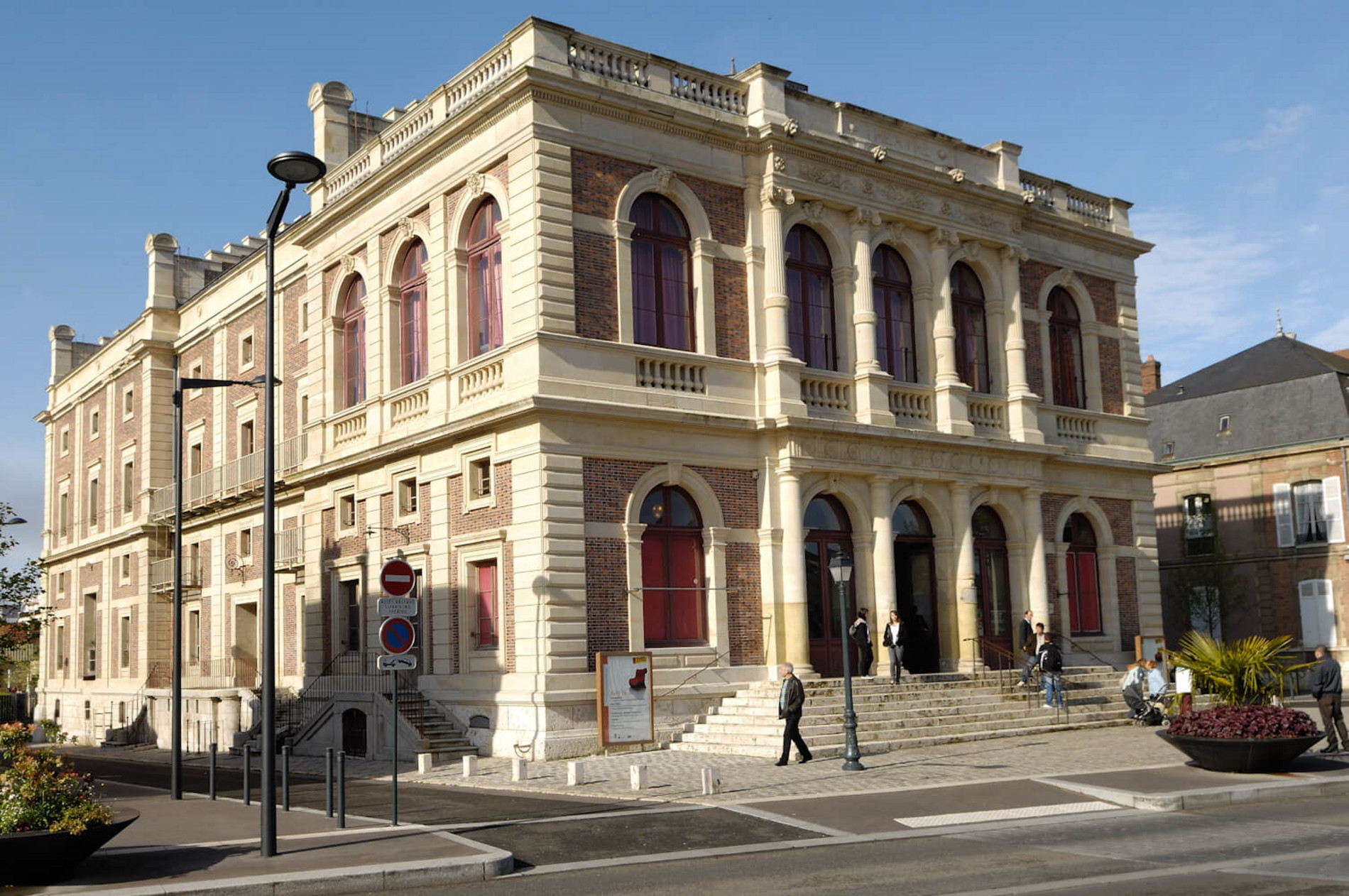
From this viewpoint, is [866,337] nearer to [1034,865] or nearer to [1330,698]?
[1330,698]

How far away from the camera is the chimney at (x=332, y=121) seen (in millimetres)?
34125

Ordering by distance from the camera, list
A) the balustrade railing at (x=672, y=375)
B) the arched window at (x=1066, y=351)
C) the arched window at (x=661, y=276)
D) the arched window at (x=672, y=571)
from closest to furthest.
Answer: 1. the arched window at (x=672, y=571)
2. the balustrade railing at (x=672, y=375)
3. the arched window at (x=661, y=276)
4. the arched window at (x=1066, y=351)

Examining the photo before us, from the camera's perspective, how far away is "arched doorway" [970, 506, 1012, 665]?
29.8 metres

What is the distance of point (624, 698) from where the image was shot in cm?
2303

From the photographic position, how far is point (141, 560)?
41.8 meters

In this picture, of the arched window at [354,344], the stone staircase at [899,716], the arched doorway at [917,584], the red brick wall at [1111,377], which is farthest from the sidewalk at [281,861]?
the red brick wall at [1111,377]

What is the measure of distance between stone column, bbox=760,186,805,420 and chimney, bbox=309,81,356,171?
12.8 meters

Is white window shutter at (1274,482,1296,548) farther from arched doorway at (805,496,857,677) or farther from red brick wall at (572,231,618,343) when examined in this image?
red brick wall at (572,231,618,343)

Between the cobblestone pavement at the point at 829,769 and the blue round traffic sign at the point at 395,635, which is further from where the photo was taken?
the cobblestone pavement at the point at 829,769

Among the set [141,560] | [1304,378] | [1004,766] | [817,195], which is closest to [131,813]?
[1004,766]

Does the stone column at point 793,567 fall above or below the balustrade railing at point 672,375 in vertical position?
below

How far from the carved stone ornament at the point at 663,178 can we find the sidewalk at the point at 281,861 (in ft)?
46.8

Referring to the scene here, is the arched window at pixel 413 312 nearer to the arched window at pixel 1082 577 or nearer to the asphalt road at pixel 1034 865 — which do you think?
the asphalt road at pixel 1034 865

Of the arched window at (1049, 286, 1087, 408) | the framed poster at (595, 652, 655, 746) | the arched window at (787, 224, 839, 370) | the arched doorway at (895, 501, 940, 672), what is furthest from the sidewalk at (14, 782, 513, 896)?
the arched window at (1049, 286, 1087, 408)
